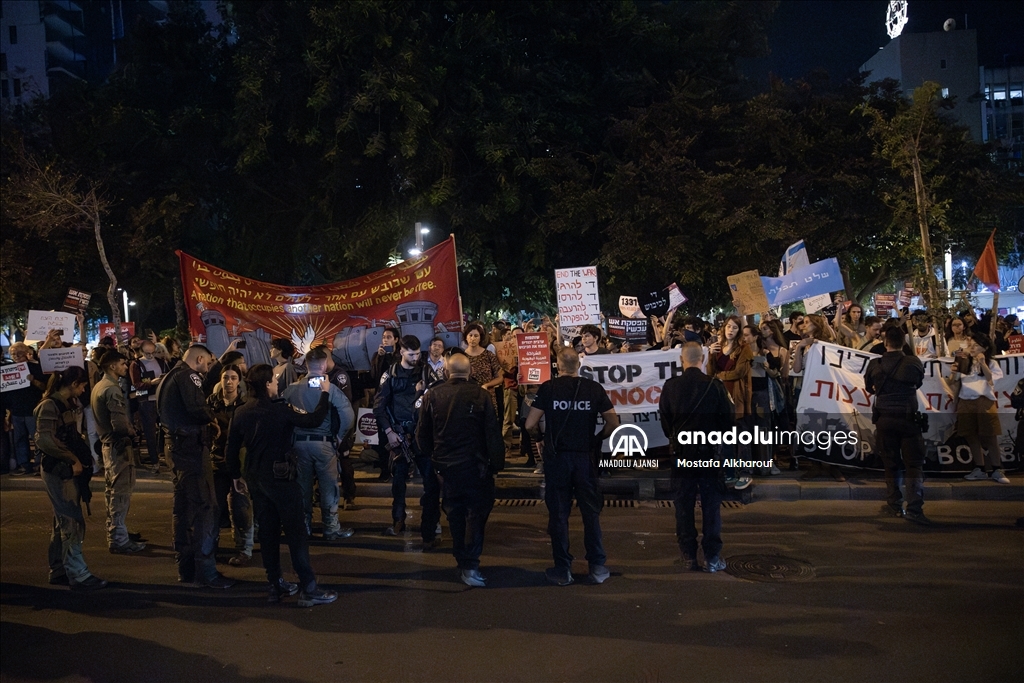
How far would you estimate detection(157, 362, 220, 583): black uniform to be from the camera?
690cm

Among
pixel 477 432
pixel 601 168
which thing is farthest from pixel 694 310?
pixel 477 432

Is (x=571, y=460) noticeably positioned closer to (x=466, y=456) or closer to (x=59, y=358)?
(x=466, y=456)

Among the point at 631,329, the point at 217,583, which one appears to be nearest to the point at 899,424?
the point at 631,329

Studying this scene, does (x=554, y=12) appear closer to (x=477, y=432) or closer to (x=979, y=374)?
(x=979, y=374)

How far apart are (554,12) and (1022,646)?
58.5ft

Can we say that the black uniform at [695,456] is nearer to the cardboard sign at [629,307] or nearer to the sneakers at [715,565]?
the sneakers at [715,565]

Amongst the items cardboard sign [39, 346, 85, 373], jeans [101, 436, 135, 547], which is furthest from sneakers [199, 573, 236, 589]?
cardboard sign [39, 346, 85, 373]

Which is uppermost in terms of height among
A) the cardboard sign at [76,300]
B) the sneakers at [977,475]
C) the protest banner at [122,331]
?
the cardboard sign at [76,300]

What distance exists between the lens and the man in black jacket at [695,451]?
6902mm

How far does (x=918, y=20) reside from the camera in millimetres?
59719

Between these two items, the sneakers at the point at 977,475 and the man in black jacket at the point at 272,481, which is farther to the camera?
the sneakers at the point at 977,475

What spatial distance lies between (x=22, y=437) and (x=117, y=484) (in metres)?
5.52

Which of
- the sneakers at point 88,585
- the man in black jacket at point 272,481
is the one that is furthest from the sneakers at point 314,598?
the sneakers at point 88,585

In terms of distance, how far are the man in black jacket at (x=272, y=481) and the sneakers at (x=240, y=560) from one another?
1.21m
